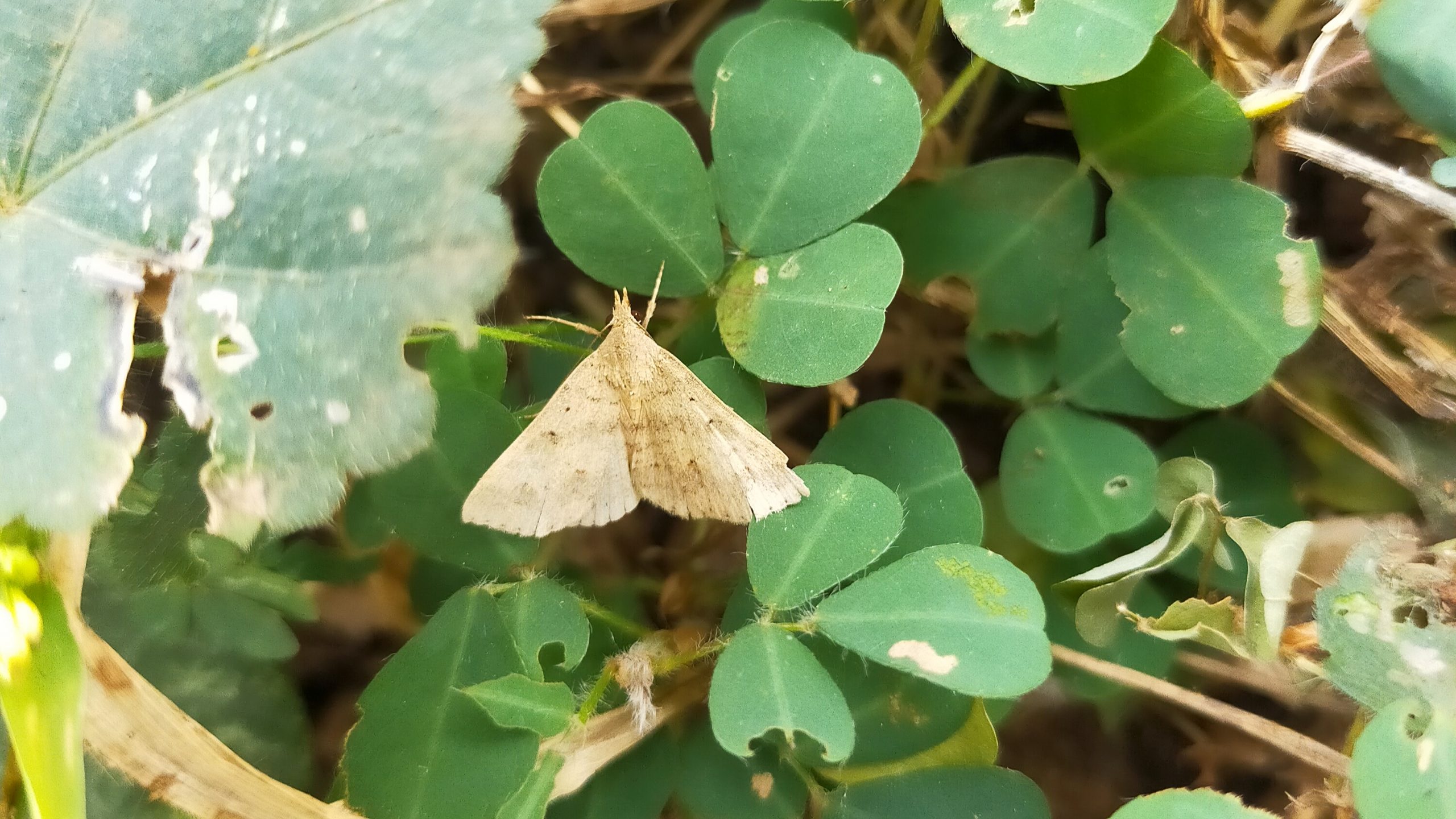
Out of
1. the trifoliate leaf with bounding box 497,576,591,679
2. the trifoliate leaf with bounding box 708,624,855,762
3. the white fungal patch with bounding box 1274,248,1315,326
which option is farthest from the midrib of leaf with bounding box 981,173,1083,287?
the trifoliate leaf with bounding box 497,576,591,679

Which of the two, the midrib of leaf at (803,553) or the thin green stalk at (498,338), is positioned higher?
the thin green stalk at (498,338)

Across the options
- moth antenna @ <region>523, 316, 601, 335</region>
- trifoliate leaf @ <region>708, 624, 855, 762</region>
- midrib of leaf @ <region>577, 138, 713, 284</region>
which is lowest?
trifoliate leaf @ <region>708, 624, 855, 762</region>

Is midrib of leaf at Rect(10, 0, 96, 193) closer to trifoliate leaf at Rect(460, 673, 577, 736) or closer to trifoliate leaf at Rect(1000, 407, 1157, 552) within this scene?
trifoliate leaf at Rect(460, 673, 577, 736)

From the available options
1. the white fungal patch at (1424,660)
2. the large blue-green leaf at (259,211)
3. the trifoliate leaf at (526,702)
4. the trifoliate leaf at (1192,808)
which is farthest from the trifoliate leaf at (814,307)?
the white fungal patch at (1424,660)

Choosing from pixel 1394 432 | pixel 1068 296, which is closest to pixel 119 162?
pixel 1068 296

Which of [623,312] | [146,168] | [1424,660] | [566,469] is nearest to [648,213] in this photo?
[623,312]

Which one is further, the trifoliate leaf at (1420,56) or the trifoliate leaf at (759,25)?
the trifoliate leaf at (759,25)

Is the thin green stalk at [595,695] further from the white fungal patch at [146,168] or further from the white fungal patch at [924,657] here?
the white fungal patch at [146,168]
